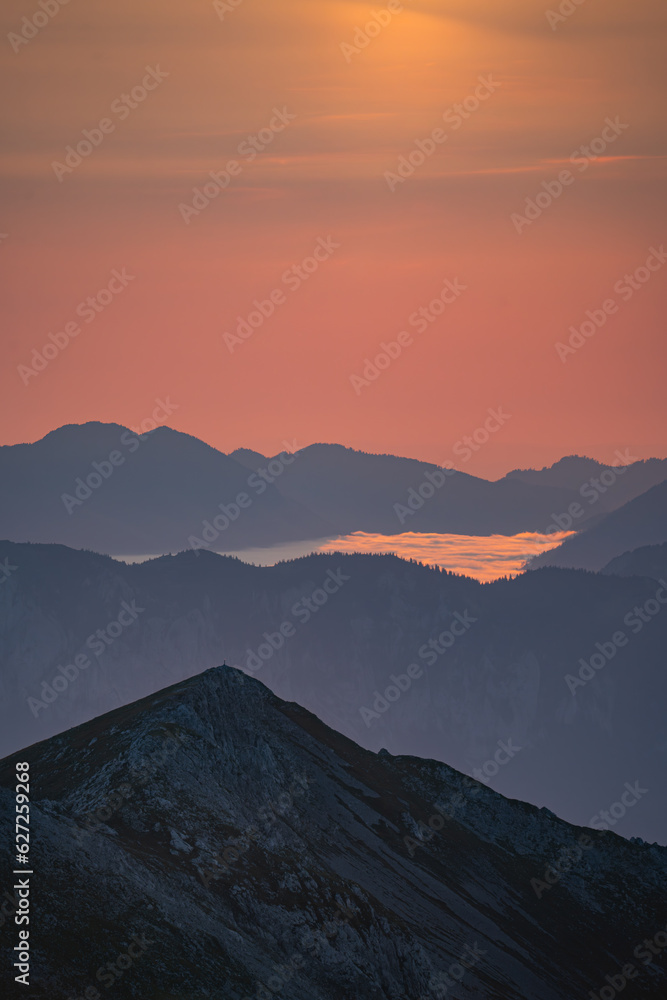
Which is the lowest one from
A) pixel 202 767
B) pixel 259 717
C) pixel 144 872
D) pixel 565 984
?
pixel 565 984

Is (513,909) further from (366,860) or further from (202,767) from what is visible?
(202,767)

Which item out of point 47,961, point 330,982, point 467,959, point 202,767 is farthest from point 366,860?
point 47,961

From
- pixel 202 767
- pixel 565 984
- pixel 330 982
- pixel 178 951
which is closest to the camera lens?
pixel 178 951

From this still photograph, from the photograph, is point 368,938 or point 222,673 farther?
point 222,673

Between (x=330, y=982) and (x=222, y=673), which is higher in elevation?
(x=222, y=673)

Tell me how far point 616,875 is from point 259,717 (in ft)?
217

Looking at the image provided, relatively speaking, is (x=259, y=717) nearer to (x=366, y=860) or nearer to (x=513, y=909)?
(x=366, y=860)

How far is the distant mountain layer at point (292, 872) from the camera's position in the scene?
8594 cm

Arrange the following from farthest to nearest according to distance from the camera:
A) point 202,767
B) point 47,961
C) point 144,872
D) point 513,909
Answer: point 513,909
point 202,767
point 144,872
point 47,961

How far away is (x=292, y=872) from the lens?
113625 mm

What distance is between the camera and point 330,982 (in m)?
103

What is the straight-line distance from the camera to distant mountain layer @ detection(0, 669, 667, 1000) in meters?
85.9

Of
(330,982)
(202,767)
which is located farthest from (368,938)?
(202,767)

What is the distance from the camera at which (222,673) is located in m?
151
